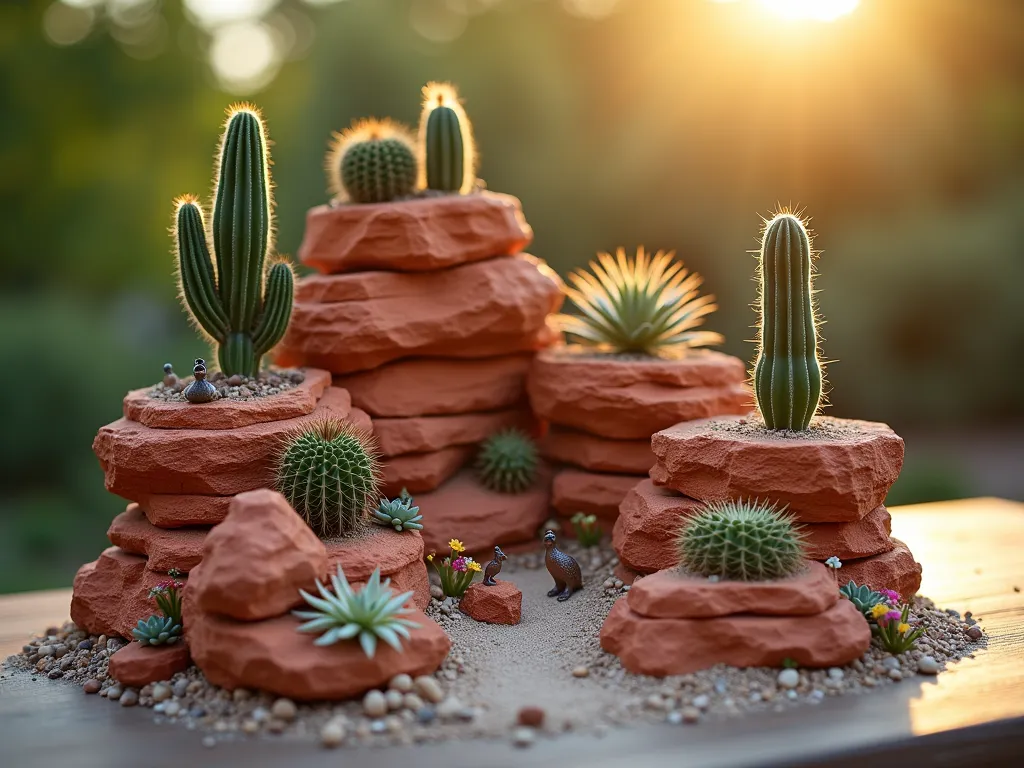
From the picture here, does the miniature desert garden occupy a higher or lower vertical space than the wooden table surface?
higher

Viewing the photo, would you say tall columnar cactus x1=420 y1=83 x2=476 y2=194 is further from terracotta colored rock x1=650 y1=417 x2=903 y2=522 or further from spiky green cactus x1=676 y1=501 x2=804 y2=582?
spiky green cactus x1=676 y1=501 x2=804 y2=582

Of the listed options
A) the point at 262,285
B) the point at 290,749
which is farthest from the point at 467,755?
the point at 262,285

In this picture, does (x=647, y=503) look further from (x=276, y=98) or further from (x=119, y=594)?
(x=276, y=98)

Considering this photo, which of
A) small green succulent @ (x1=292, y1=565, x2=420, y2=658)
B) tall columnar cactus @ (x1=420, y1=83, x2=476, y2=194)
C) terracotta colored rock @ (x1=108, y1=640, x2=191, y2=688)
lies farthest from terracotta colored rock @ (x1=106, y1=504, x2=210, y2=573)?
tall columnar cactus @ (x1=420, y1=83, x2=476, y2=194)

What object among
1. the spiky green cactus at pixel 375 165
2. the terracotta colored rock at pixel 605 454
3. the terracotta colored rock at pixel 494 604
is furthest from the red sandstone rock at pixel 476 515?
the spiky green cactus at pixel 375 165

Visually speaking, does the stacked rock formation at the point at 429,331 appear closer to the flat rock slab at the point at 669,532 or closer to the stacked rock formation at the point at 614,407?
the stacked rock formation at the point at 614,407

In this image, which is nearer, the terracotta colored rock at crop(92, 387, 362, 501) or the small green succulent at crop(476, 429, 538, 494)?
the terracotta colored rock at crop(92, 387, 362, 501)
